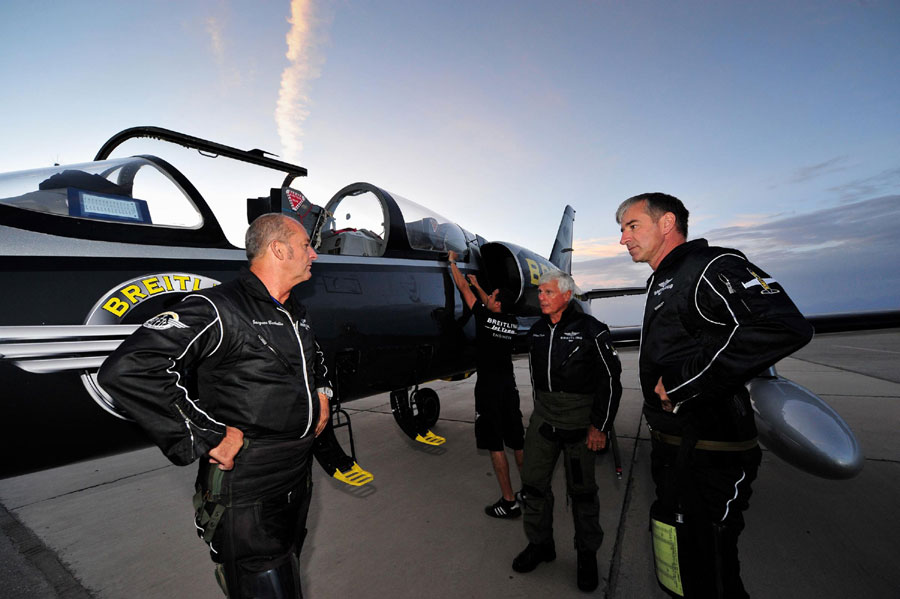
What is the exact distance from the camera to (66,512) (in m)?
3.49

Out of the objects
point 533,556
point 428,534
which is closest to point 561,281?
point 533,556

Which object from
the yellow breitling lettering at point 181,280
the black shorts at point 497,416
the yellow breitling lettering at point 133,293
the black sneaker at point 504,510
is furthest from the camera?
the black shorts at point 497,416

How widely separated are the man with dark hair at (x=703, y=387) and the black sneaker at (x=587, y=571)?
712 millimetres

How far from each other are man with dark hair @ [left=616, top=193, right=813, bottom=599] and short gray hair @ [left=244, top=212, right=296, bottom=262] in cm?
161

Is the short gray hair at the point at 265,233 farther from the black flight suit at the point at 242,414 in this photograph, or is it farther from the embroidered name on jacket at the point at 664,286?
the embroidered name on jacket at the point at 664,286

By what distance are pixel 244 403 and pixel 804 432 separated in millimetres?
3630

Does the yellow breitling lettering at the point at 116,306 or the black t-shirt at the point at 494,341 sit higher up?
the yellow breitling lettering at the point at 116,306

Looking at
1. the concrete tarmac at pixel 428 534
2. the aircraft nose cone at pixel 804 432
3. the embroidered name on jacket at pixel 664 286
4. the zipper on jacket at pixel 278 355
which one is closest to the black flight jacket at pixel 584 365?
the embroidered name on jacket at pixel 664 286

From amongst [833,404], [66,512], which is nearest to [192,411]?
[66,512]

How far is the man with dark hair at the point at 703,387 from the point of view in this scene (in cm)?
144

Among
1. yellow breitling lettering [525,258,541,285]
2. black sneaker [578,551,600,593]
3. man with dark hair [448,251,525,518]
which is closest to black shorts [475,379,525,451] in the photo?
man with dark hair [448,251,525,518]

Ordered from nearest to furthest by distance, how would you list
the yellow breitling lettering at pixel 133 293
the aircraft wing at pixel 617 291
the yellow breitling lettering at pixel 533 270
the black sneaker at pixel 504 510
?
the yellow breitling lettering at pixel 133 293 < the black sneaker at pixel 504 510 < the yellow breitling lettering at pixel 533 270 < the aircraft wing at pixel 617 291

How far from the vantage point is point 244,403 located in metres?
1.45

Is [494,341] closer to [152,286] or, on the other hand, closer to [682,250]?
[682,250]
